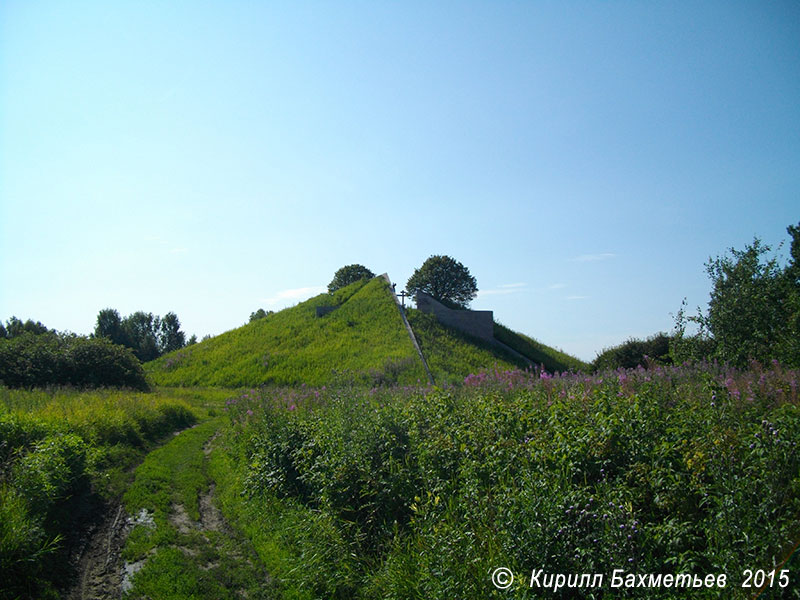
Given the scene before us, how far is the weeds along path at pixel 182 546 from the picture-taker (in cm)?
583

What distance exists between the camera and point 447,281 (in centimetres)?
5112

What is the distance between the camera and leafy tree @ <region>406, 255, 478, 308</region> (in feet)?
167

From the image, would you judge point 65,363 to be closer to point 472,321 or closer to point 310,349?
point 310,349

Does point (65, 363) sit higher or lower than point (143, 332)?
lower

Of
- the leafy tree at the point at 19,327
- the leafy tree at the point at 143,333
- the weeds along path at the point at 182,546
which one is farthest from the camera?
the leafy tree at the point at 143,333

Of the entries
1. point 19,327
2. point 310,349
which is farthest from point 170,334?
point 310,349

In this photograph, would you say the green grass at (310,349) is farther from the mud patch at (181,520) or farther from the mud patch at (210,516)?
the mud patch at (181,520)

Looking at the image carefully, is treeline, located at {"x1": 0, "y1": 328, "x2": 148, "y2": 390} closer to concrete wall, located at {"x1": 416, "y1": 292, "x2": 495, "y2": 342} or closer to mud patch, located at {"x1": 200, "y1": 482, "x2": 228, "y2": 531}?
mud patch, located at {"x1": 200, "y1": 482, "x2": 228, "y2": 531}

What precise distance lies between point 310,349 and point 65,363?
11.7 m

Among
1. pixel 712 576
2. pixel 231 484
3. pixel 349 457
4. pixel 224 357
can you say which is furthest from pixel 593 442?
pixel 224 357

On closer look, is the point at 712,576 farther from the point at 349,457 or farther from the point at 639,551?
the point at 349,457
